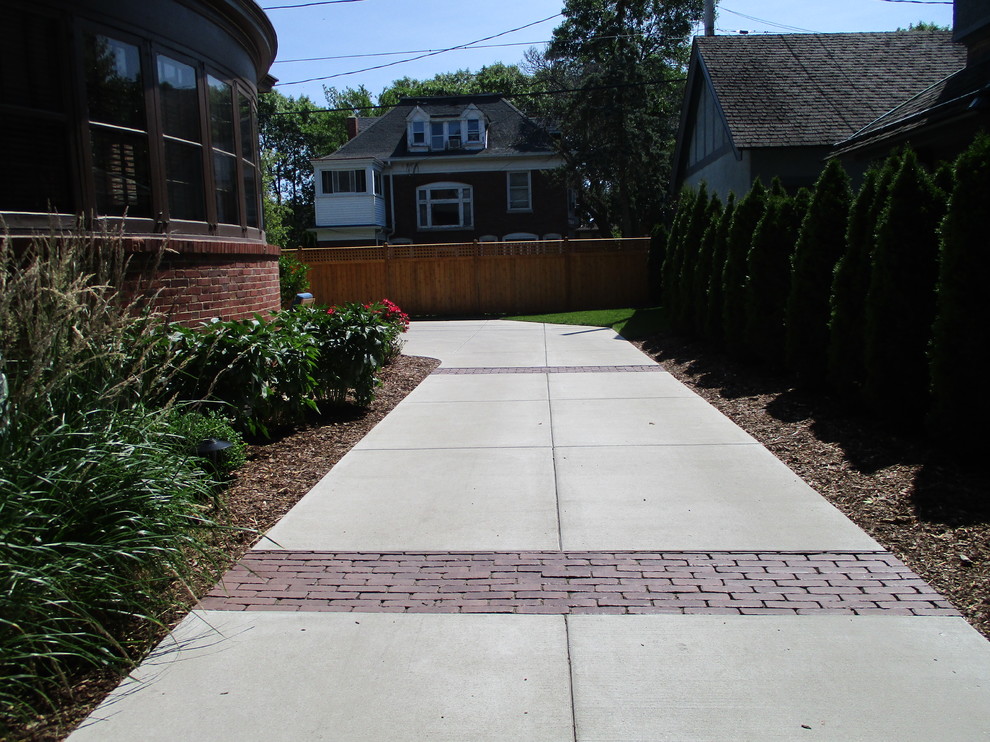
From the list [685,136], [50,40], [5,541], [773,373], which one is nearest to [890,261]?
[773,373]

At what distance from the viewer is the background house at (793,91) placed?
57.7ft

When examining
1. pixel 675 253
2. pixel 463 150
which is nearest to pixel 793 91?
pixel 675 253

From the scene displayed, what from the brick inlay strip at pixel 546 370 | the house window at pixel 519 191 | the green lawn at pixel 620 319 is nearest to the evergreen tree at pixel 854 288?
the brick inlay strip at pixel 546 370

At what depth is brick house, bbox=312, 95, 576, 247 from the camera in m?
34.7

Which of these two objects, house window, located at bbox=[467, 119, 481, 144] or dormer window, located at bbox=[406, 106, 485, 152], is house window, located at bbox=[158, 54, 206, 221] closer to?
dormer window, located at bbox=[406, 106, 485, 152]

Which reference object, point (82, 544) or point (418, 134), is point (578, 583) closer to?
point (82, 544)

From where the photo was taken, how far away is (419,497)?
227 inches

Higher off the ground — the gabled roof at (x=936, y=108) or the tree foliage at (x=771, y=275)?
the gabled roof at (x=936, y=108)

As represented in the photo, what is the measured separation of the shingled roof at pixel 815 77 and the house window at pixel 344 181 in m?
17.8

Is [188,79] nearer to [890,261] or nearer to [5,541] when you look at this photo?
[5,541]

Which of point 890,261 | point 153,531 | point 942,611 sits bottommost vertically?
point 942,611

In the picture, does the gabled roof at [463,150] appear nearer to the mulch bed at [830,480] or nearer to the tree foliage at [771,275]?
the tree foliage at [771,275]

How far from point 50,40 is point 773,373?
8266mm

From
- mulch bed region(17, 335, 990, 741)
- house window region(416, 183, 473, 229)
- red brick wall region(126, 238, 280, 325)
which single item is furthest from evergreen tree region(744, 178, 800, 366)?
house window region(416, 183, 473, 229)
